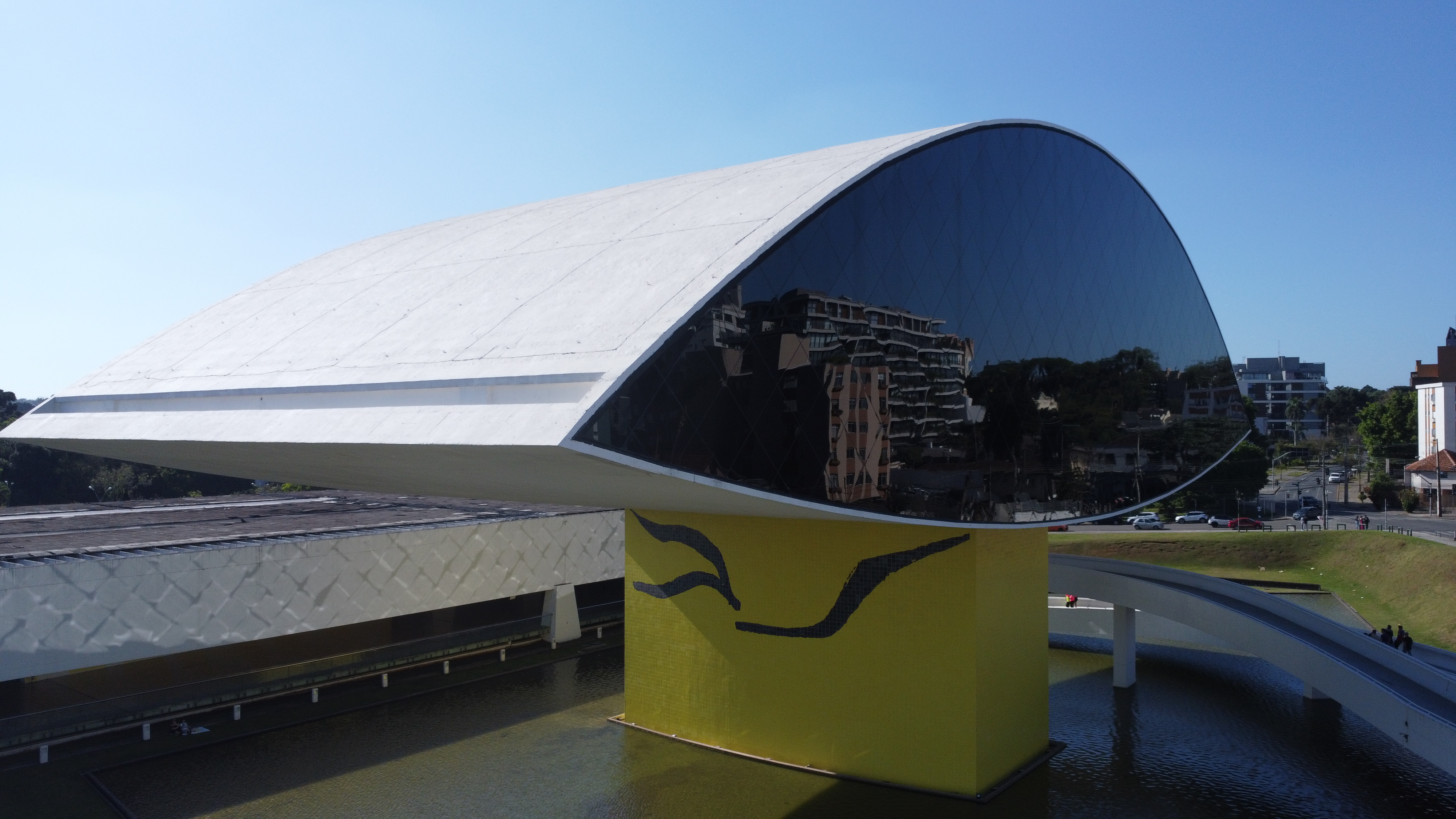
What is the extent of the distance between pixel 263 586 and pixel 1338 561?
135 feet

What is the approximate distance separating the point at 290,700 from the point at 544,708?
6442 millimetres

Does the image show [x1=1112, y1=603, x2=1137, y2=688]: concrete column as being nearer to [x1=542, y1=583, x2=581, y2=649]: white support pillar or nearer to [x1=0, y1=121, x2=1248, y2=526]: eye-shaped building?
[x1=0, y1=121, x2=1248, y2=526]: eye-shaped building

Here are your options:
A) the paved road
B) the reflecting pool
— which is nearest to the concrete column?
the reflecting pool

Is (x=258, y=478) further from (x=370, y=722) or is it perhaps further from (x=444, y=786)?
(x=444, y=786)

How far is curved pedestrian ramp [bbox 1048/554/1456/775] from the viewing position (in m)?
16.3

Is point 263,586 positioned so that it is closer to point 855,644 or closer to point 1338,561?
point 855,644

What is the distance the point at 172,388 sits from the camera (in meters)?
18.3

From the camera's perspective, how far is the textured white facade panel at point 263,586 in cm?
1898

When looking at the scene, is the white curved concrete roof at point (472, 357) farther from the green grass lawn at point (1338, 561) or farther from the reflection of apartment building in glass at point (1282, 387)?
the reflection of apartment building in glass at point (1282, 387)

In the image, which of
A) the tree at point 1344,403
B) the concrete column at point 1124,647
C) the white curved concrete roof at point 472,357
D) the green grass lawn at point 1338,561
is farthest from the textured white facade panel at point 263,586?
the tree at point 1344,403

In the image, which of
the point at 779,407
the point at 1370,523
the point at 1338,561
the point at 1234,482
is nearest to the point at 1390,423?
the point at 1234,482

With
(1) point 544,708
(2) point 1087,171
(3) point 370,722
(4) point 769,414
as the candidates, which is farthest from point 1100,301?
(3) point 370,722

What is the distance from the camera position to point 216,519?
28.2m

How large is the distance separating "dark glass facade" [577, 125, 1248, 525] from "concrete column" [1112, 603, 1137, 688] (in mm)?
3623
